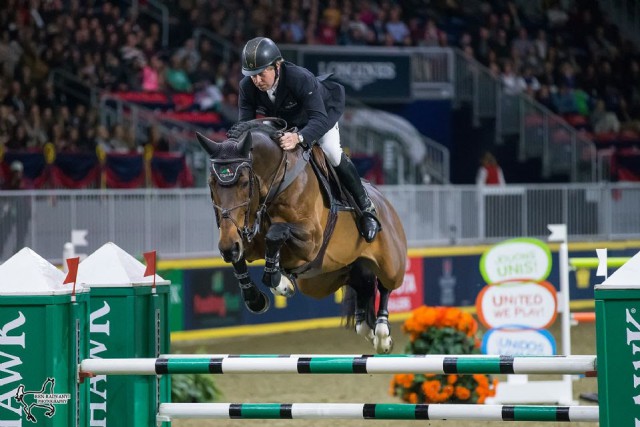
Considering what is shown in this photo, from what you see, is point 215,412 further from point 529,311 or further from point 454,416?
point 529,311

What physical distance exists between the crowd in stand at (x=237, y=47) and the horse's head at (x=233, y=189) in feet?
25.5

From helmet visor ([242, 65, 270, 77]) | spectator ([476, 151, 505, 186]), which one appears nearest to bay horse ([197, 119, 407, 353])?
helmet visor ([242, 65, 270, 77])

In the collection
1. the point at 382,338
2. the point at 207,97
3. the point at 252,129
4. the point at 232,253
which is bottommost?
the point at 382,338

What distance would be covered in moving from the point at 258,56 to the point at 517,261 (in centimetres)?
393

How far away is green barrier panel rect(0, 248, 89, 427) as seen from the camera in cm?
494

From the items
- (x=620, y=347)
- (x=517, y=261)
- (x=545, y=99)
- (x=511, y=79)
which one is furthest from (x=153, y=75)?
(x=620, y=347)

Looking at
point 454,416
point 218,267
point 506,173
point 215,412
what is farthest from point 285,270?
point 506,173

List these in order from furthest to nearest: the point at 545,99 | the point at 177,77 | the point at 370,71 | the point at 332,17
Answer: the point at 545,99 < the point at 332,17 < the point at 370,71 < the point at 177,77

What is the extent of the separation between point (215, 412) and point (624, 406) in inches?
75.2

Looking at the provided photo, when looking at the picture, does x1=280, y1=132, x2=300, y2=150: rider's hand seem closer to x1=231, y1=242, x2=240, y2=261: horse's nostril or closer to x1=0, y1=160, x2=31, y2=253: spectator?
x1=231, y1=242, x2=240, y2=261: horse's nostril

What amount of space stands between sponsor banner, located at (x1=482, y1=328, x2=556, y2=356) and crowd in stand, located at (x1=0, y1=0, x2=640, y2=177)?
6515mm

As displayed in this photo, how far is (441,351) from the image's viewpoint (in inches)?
332

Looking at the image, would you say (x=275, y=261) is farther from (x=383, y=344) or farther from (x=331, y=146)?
(x=383, y=344)

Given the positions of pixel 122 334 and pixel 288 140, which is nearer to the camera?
pixel 122 334
